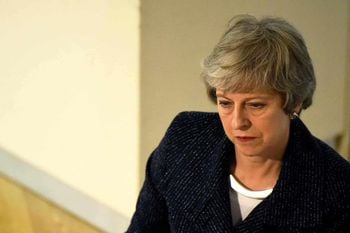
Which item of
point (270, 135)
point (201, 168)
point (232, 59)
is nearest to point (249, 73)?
point (232, 59)

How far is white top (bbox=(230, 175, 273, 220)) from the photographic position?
1.27m

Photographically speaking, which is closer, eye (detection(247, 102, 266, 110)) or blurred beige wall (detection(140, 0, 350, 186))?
eye (detection(247, 102, 266, 110))

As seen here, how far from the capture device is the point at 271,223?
1226 mm

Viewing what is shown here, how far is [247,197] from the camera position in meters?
1.28

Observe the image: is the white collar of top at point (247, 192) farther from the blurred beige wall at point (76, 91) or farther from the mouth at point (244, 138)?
the blurred beige wall at point (76, 91)

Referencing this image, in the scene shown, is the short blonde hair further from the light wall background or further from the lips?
the light wall background

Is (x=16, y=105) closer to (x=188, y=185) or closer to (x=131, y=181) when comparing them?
A: (x=131, y=181)

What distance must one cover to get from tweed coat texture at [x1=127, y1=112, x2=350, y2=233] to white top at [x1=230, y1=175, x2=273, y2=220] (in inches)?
0.8

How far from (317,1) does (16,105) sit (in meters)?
1.32

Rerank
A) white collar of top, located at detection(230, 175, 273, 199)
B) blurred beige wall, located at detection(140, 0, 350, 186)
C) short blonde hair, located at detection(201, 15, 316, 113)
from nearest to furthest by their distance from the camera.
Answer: short blonde hair, located at detection(201, 15, 316, 113) → white collar of top, located at detection(230, 175, 273, 199) → blurred beige wall, located at detection(140, 0, 350, 186)

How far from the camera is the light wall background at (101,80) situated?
5.90ft

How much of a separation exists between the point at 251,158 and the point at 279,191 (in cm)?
9

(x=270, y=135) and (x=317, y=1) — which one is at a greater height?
(x=317, y=1)

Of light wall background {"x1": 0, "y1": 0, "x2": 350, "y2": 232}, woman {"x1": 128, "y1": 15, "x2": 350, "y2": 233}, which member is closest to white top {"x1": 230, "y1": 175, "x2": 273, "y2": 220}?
woman {"x1": 128, "y1": 15, "x2": 350, "y2": 233}
